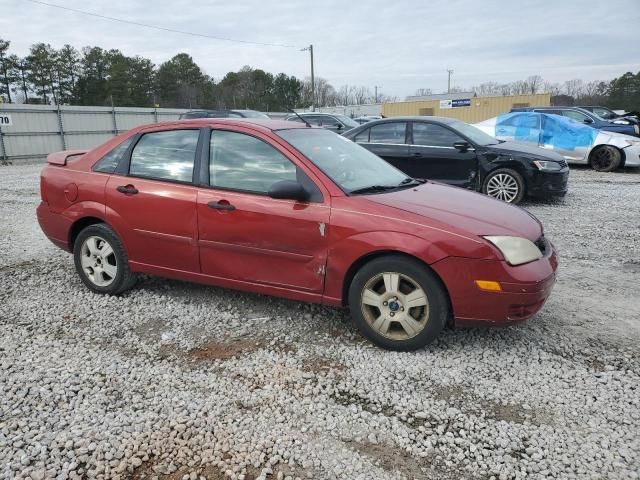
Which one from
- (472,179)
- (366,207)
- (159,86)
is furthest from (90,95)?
(366,207)


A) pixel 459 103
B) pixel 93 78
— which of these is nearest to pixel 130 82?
pixel 93 78

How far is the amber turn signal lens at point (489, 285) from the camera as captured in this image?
10.4ft

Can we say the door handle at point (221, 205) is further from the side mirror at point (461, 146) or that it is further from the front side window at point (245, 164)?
the side mirror at point (461, 146)

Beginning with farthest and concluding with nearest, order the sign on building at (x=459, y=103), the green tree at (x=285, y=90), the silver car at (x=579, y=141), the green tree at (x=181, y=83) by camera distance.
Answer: the green tree at (x=285, y=90)
the green tree at (x=181, y=83)
the sign on building at (x=459, y=103)
the silver car at (x=579, y=141)

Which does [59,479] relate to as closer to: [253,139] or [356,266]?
[356,266]

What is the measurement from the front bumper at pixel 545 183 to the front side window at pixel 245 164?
5.98m

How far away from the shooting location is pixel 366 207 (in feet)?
11.3

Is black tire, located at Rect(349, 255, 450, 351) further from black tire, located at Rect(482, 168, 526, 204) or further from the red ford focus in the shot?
black tire, located at Rect(482, 168, 526, 204)

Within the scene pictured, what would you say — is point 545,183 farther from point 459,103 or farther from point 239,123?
point 459,103

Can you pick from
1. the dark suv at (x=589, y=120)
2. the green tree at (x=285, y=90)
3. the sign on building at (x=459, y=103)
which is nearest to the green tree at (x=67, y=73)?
the green tree at (x=285, y=90)

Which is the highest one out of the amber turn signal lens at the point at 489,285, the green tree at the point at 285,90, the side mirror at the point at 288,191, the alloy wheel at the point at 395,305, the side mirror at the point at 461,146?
the green tree at the point at 285,90

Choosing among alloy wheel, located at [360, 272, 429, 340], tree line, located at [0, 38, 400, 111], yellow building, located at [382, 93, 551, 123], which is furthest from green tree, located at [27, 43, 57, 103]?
alloy wheel, located at [360, 272, 429, 340]

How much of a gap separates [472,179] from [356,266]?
18.2ft

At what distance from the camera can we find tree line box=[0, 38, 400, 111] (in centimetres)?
4922
